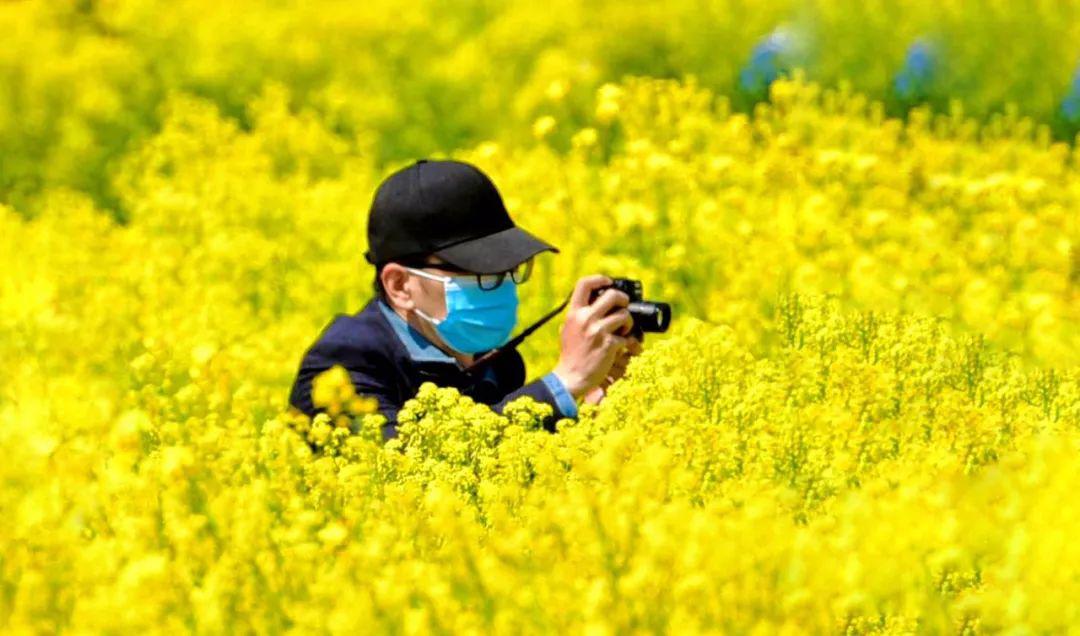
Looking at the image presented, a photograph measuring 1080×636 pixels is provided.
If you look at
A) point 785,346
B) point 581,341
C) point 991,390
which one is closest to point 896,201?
point 785,346

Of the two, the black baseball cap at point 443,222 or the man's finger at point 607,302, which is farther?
the black baseball cap at point 443,222

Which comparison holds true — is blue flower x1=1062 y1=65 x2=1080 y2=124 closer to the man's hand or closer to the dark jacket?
the dark jacket

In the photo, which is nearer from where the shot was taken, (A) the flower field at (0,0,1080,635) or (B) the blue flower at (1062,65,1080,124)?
(A) the flower field at (0,0,1080,635)

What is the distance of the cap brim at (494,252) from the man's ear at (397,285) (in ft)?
0.30

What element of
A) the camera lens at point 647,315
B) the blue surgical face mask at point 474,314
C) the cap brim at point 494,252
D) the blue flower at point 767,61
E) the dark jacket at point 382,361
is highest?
the blue flower at point 767,61

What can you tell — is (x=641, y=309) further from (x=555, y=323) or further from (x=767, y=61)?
(x=767, y=61)

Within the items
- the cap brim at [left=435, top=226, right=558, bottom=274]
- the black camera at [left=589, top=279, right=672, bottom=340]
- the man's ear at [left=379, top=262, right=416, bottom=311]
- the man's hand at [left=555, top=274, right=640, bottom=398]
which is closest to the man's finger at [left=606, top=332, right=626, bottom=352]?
the man's hand at [left=555, top=274, right=640, bottom=398]

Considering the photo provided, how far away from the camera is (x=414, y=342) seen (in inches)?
155

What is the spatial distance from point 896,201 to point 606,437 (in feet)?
9.55

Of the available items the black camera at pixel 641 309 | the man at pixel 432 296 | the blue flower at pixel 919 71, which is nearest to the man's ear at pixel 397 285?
the man at pixel 432 296

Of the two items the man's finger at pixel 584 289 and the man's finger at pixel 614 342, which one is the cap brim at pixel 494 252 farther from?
the man's finger at pixel 614 342

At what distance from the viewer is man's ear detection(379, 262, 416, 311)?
395 cm

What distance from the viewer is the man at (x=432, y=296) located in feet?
12.7

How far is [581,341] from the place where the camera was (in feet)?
12.0
